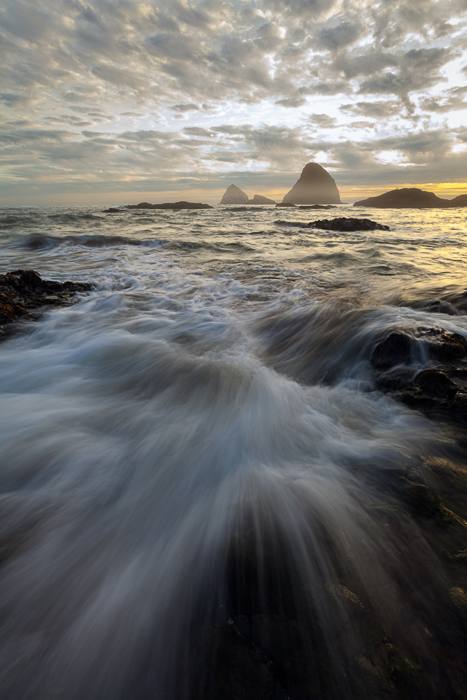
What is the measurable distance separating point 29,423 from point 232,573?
2363mm

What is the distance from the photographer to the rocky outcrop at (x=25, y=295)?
17.2ft

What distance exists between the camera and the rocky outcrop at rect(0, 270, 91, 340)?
17.2ft

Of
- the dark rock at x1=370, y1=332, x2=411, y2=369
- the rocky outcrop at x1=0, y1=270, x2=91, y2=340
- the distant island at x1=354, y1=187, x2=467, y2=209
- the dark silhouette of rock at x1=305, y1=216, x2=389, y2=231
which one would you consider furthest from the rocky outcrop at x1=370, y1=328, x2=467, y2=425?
the distant island at x1=354, y1=187, x2=467, y2=209

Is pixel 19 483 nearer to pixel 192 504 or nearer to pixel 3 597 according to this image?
pixel 3 597

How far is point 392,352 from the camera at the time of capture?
356 centimetres

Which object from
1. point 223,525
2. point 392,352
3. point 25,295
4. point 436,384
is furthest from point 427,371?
point 25,295

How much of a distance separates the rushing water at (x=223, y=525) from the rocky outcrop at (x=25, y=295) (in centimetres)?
90

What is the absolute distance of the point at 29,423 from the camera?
9.41 ft

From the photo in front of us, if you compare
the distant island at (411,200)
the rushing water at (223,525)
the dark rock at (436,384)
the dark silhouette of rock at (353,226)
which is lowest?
the rushing water at (223,525)

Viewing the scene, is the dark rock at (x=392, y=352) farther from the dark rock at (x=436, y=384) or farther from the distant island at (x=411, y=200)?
the distant island at (x=411, y=200)

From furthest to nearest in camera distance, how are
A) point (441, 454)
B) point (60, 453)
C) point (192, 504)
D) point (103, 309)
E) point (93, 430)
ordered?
point (103, 309)
point (93, 430)
point (60, 453)
point (441, 454)
point (192, 504)

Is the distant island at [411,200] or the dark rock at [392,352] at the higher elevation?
the distant island at [411,200]

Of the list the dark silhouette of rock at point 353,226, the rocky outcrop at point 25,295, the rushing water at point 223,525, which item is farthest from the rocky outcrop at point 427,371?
the dark silhouette of rock at point 353,226

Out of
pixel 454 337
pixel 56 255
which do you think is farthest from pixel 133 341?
pixel 56 255
